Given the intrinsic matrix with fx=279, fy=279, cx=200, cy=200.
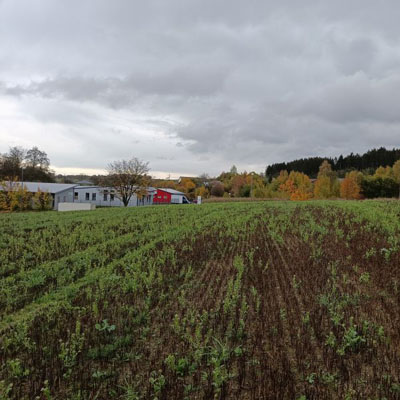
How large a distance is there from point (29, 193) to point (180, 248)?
44838mm

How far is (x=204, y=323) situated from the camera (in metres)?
4.95

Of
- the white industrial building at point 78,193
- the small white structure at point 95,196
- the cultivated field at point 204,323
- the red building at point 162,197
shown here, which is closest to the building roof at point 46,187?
the white industrial building at point 78,193

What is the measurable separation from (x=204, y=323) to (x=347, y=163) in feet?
472

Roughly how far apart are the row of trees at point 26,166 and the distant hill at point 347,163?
8347cm

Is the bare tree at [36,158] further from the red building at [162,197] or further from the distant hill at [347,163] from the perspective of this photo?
the distant hill at [347,163]

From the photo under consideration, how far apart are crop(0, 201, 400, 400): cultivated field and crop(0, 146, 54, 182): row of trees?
202 feet

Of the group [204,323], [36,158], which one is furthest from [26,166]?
[204,323]

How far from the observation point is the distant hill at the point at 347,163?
4478 inches

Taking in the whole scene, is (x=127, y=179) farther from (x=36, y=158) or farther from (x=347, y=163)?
(x=347, y=163)

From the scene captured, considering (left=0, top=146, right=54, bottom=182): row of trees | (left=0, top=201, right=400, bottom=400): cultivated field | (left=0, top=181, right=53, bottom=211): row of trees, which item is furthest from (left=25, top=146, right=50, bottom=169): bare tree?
(left=0, top=201, right=400, bottom=400): cultivated field

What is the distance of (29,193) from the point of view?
4591 cm

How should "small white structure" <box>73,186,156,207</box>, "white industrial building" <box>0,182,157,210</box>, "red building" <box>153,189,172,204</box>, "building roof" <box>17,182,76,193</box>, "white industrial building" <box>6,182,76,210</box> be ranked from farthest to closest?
"red building" <box>153,189,172,204</box>
"small white structure" <box>73,186,156,207</box>
"white industrial building" <box>0,182,157,210</box>
"building roof" <box>17,182,76,193</box>
"white industrial building" <box>6,182,76,210</box>

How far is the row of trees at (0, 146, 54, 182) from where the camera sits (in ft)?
208

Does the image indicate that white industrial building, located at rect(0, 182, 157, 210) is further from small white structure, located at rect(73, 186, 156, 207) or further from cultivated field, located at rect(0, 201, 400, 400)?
cultivated field, located at rect(0, 201, 400, 400)
